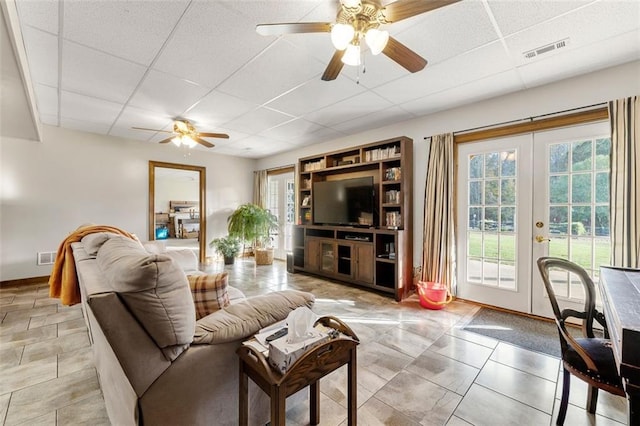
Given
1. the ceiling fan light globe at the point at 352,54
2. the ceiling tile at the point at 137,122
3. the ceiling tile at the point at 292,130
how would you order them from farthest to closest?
the ceiling tile at the point at 292,130
the ceiling tile at the point at 137,122
the ceiling fan light globe at the point at 352,54

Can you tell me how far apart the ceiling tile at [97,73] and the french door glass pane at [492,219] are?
3958mm

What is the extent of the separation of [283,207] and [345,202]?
8.00 ft

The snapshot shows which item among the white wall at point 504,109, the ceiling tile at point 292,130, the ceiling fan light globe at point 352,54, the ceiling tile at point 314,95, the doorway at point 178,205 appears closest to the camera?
the ceiling fan light globe at point 352,54

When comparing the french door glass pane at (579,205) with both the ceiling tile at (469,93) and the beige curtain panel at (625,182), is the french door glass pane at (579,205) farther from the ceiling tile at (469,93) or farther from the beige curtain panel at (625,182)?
the ceiling tile at (469,93)

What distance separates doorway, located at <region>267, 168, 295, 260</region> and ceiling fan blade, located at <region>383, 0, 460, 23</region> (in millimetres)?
4673

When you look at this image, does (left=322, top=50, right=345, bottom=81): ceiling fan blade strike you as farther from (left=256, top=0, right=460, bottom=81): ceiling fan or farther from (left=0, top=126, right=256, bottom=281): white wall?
(left=0, top=126, right=256, bottom=281): white wall

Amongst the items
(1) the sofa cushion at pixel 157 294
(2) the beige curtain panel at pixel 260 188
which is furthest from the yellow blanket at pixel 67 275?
(2) the beige curtain panel at pixel 260 188

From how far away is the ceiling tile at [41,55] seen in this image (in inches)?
82.7

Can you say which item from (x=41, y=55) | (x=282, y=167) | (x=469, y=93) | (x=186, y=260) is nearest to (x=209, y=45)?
(x=41, y=55)

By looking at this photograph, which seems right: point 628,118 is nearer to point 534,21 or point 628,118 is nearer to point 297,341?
point 534,21

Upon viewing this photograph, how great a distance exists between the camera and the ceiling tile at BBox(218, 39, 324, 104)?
92.5 inches

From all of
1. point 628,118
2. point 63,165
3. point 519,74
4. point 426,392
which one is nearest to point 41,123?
point 63,165

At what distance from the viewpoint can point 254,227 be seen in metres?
5.84

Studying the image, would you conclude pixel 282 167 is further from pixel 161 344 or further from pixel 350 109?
pixel 161 344
